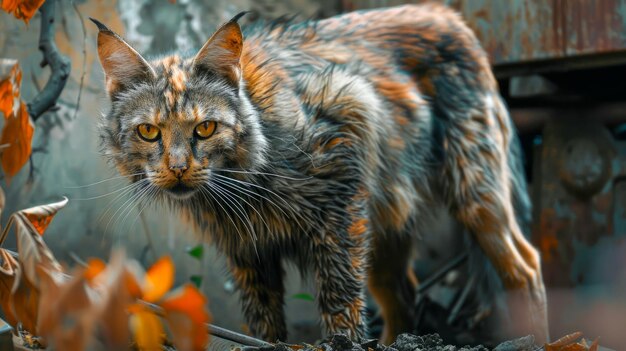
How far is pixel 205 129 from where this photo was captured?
105 inches

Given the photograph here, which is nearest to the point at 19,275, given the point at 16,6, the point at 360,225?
the point at 16,6

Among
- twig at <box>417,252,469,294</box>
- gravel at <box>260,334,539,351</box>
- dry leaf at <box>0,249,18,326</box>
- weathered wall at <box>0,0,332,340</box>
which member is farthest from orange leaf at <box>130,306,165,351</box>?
twig at <box>417,252,469,294</box>

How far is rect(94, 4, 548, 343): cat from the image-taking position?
8.87 feet

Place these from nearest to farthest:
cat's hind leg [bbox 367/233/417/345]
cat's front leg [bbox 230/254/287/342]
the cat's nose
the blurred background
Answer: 1. the cat's nose
2. cat's front leg [bbox 230/254/287/342]
3. the blurred background
4. cat's hind leg [bbox 367/233/417/345]

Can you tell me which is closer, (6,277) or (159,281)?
(159,281)

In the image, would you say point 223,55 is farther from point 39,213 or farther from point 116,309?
point 116,309

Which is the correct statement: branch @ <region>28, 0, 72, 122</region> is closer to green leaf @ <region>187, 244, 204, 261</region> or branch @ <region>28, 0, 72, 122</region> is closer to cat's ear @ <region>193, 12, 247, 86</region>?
cat's ear @ <region>193, 12, 247, 86</region>

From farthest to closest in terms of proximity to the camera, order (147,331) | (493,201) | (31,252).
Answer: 1. (493,201)
2. (31,252)
3. (147,331)

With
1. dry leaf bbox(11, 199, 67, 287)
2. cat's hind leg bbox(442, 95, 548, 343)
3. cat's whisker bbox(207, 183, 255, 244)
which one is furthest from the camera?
cat's hind leg bbox(442, 95, 548, 343)

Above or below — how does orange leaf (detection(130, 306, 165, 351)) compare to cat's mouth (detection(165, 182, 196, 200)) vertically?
above

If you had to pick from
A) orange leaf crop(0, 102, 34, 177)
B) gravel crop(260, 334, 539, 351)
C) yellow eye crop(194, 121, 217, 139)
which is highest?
orange leaf crop(0, 102, 34, 177)

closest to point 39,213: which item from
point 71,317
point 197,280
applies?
point 71,317

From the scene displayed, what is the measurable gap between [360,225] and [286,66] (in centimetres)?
75

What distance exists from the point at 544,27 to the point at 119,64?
8.08 ft
